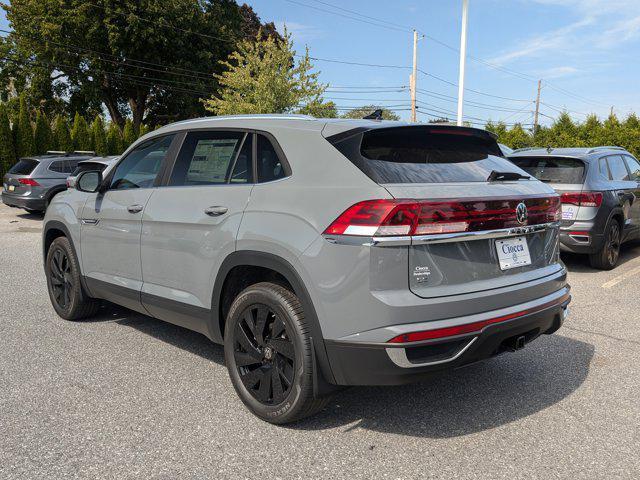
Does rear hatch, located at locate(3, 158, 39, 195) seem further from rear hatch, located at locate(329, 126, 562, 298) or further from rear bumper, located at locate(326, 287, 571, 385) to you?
rear bumper, located at locate(326, 287, 571, 385)

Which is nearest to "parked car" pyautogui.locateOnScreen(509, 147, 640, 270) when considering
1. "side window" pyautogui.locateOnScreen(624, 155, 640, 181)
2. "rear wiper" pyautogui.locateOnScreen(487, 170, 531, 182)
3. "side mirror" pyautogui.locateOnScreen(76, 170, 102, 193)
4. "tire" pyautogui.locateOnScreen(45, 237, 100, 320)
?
"side window" pyautogui.locateOnScreen(624, 155, 640, 181)

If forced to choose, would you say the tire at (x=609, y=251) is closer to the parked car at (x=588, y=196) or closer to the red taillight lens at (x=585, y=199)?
the parked car at (x=588, y=196)

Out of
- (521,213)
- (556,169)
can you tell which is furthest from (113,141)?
(521,213)

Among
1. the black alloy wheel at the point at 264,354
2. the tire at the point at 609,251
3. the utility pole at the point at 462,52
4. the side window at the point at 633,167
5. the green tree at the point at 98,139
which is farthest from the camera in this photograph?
the green tree at the point at 98,139

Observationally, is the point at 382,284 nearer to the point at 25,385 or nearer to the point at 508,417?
the point at 508,417

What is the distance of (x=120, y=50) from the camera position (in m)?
36.0

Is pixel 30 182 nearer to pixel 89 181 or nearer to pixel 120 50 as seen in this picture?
pixel 89 181

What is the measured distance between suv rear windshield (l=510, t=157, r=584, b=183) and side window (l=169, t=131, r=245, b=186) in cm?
493

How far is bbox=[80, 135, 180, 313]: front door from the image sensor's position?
162 inches

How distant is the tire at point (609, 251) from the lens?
7.58 meters

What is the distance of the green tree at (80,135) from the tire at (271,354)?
25971mm

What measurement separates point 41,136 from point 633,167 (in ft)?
77.7

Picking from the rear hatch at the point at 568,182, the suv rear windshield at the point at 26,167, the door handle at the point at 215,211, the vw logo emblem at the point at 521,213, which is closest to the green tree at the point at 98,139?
the suv rear windshield at the point at 26,167

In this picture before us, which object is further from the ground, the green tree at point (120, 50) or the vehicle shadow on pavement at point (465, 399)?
the green tree at point (120, 50)
